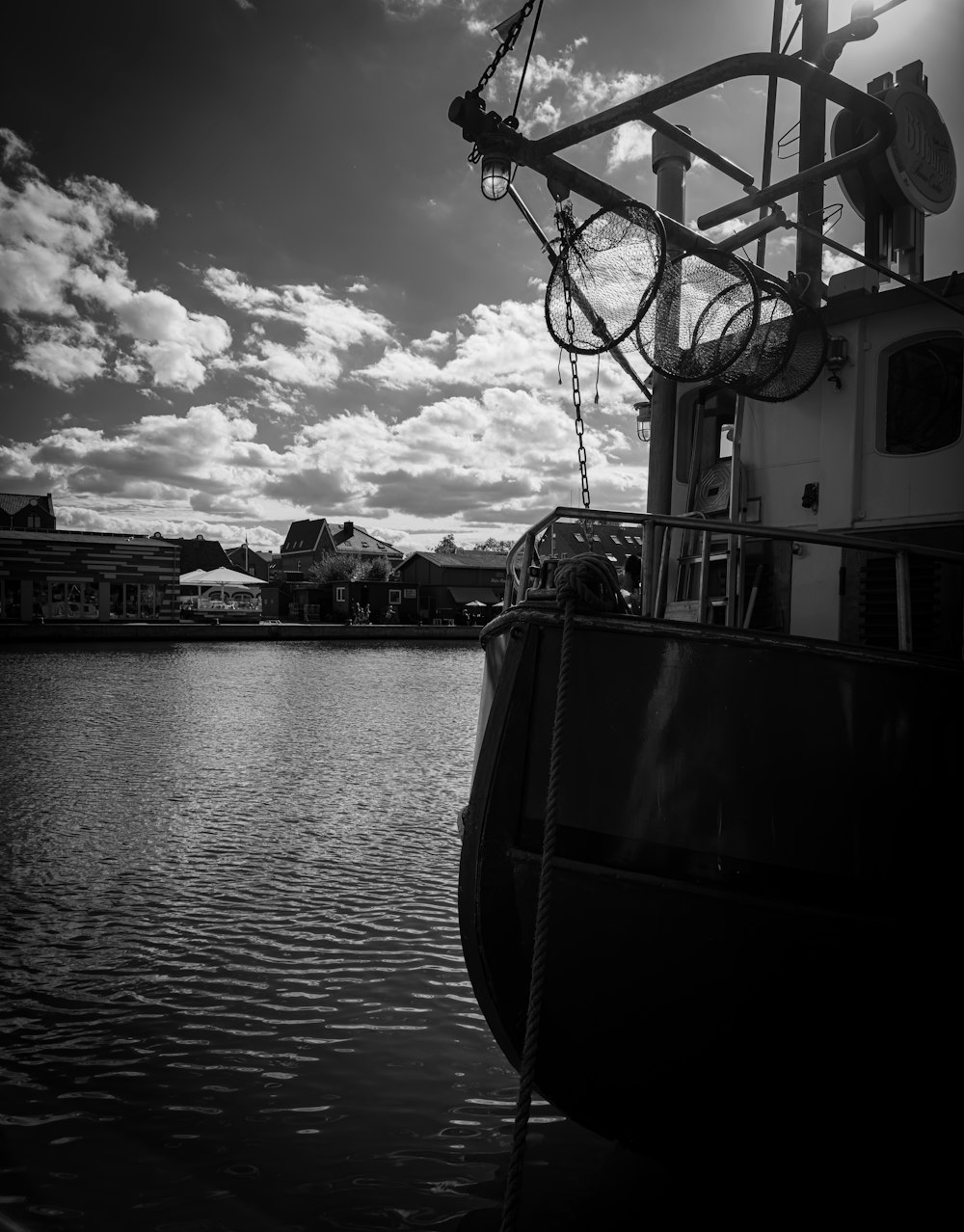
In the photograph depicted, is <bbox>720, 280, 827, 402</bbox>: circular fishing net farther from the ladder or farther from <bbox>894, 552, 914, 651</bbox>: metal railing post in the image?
<bbox>894, 552, 914, 651</bbox>: metal railing post

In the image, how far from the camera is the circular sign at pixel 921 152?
19.7 ft

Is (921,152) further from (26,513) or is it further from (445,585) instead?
(26,513)

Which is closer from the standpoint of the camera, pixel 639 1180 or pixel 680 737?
pixel 680 737

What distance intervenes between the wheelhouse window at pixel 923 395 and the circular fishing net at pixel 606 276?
1747 millimetres

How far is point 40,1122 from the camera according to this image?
161 inches

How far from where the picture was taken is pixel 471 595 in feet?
226

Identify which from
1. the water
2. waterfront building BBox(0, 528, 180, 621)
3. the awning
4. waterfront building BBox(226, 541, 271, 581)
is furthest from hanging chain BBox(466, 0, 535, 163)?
waterfront building BBox(226, 541, 271, 581)

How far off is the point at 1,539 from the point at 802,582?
47.4 meters

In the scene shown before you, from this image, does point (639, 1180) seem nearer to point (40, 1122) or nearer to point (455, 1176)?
point (455, 1176)

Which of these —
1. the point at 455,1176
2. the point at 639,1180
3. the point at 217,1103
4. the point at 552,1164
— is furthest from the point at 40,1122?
the point at 639,1180

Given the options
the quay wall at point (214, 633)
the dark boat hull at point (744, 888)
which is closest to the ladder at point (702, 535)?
the dark boat hull at point (744, 888)

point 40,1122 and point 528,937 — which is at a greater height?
point 528,937

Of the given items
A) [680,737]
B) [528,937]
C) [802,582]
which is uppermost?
[802,582]

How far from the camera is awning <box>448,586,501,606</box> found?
68.2 metres
